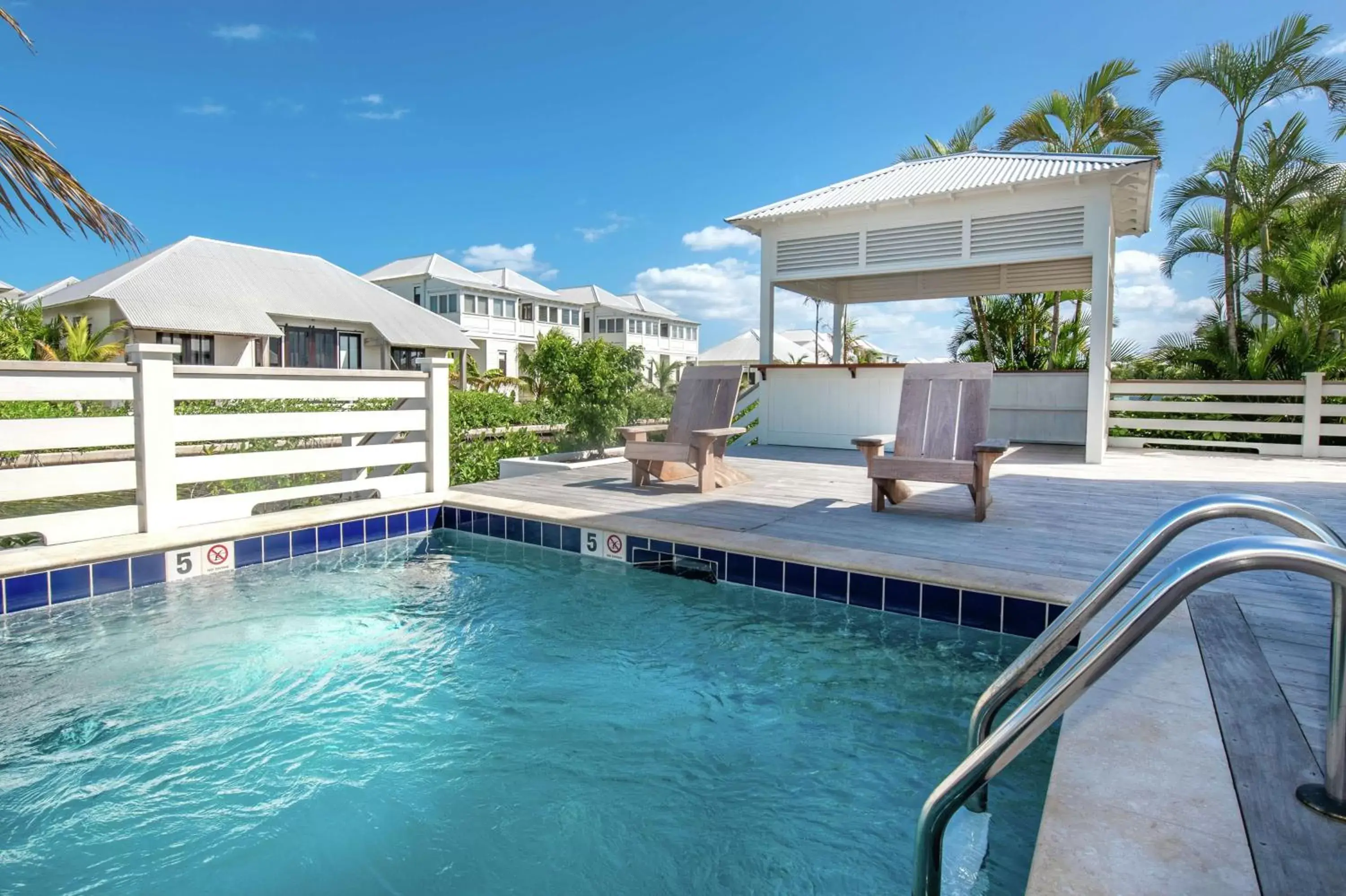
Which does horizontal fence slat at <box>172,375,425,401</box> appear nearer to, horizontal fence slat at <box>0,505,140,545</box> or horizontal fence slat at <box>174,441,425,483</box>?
horizontal fence slat at <box>174,441,425,483</box>

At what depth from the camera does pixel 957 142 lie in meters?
18.4

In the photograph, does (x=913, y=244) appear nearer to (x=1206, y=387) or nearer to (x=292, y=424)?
(x=1206, y=387)

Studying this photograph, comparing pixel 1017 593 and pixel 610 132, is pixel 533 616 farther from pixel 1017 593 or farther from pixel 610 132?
pixel 610 132

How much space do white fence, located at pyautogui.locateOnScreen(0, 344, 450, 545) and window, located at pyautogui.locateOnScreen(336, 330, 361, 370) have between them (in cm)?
2331

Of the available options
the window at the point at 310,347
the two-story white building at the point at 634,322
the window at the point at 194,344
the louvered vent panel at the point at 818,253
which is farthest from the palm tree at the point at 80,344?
the two-story white building at the point at 634,322

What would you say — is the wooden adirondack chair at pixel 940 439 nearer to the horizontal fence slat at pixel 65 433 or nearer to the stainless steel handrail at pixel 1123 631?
the stainless steel handrail at pixel 1123 631

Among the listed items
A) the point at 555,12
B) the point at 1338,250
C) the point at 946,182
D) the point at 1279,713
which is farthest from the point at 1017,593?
the point at 555,12

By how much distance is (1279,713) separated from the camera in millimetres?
2178

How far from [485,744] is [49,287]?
45979 millimetres

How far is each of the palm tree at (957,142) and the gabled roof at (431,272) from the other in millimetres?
24002

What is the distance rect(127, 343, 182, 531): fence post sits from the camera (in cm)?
486

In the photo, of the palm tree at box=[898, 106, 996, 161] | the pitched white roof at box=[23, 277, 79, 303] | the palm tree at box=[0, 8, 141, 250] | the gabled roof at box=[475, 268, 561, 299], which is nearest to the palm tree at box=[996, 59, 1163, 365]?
the palm tree at box=[898, 106, 996, 161]

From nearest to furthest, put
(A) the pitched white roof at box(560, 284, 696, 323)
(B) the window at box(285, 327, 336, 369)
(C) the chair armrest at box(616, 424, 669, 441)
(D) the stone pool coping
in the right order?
(D) the stone pool coping
(C) the chair armrest at box(616, 424, 669, 441)
(B) the window at box(285, 327, 336, 369)
(A) the pitched white roof at box(560, 284, 696, 323)

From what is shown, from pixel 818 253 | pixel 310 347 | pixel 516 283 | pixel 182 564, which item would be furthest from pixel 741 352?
pixel 182 564
